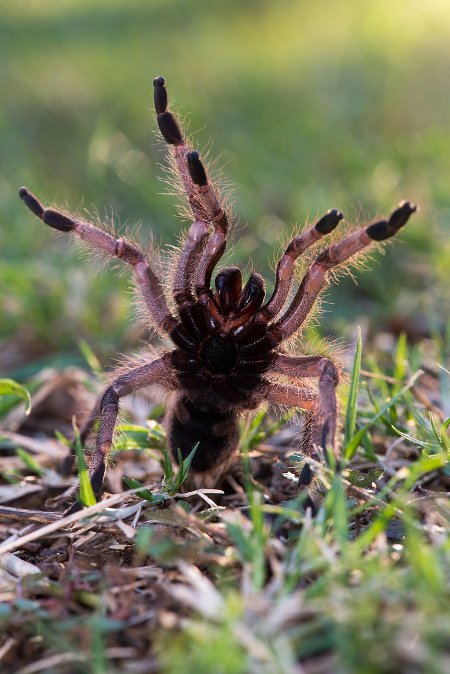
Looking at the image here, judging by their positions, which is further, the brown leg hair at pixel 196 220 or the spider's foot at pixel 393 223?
the brown leg hair at pixel 196 220

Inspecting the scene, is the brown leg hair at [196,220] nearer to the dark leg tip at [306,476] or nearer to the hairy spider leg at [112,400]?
the hairy spider leg at [112,400]

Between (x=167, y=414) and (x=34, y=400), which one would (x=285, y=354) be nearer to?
(x=167, y=414)

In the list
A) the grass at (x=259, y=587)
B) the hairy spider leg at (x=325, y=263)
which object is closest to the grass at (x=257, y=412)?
the grass at (x=259, y=587)

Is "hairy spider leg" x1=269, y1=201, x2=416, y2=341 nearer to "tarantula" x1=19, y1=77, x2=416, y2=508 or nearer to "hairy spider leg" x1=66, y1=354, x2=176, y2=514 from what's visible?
"tarantula" x1=19, y1=77, x2=416, y2=508

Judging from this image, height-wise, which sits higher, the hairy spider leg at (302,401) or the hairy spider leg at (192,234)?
the hairy spider leg at (192,234)

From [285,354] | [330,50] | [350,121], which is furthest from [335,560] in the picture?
[330,50]

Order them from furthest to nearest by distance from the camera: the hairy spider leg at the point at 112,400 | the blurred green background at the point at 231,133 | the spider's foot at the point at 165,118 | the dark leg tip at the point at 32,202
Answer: the blurred green background at the point at 231,133, the dark leg tip at the point at 32,202, the spider's foot at the point at 165,118, the hairy spider leg at the point at 112,400

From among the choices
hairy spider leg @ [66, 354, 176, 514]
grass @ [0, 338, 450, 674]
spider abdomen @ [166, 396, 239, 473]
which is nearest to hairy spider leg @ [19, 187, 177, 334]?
hairy spider leg @ [66, 354, 176, 514]
